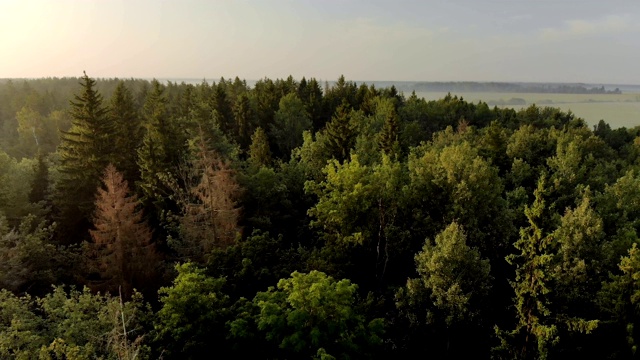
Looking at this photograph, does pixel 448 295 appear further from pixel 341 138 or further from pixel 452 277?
pixel 341 138

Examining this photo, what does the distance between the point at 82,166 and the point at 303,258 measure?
831 inches

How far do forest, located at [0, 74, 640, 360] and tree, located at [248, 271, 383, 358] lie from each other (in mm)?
94

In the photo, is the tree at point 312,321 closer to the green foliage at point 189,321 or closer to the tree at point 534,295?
the green foliage at point 189,321

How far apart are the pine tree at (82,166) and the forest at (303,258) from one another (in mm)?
135

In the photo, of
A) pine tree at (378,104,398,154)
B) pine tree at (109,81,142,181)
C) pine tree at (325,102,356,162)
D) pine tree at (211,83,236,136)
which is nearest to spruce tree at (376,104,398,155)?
pine tree at (378,104,398,154)

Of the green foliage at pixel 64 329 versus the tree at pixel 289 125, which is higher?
the tree at pixel 289 125

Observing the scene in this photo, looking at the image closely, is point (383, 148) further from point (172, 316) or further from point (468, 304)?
point (172, 316)

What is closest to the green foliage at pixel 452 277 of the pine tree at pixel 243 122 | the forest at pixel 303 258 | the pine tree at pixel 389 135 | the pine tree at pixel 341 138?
the forest at pixel 303 258

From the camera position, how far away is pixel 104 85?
167500mm

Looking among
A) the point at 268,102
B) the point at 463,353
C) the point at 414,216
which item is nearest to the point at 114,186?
the point at 414,216

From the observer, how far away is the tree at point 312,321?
17.6m

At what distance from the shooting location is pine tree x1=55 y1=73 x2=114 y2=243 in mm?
34062

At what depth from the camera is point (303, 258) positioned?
90.7 feet

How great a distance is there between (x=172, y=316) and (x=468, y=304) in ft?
54.6
